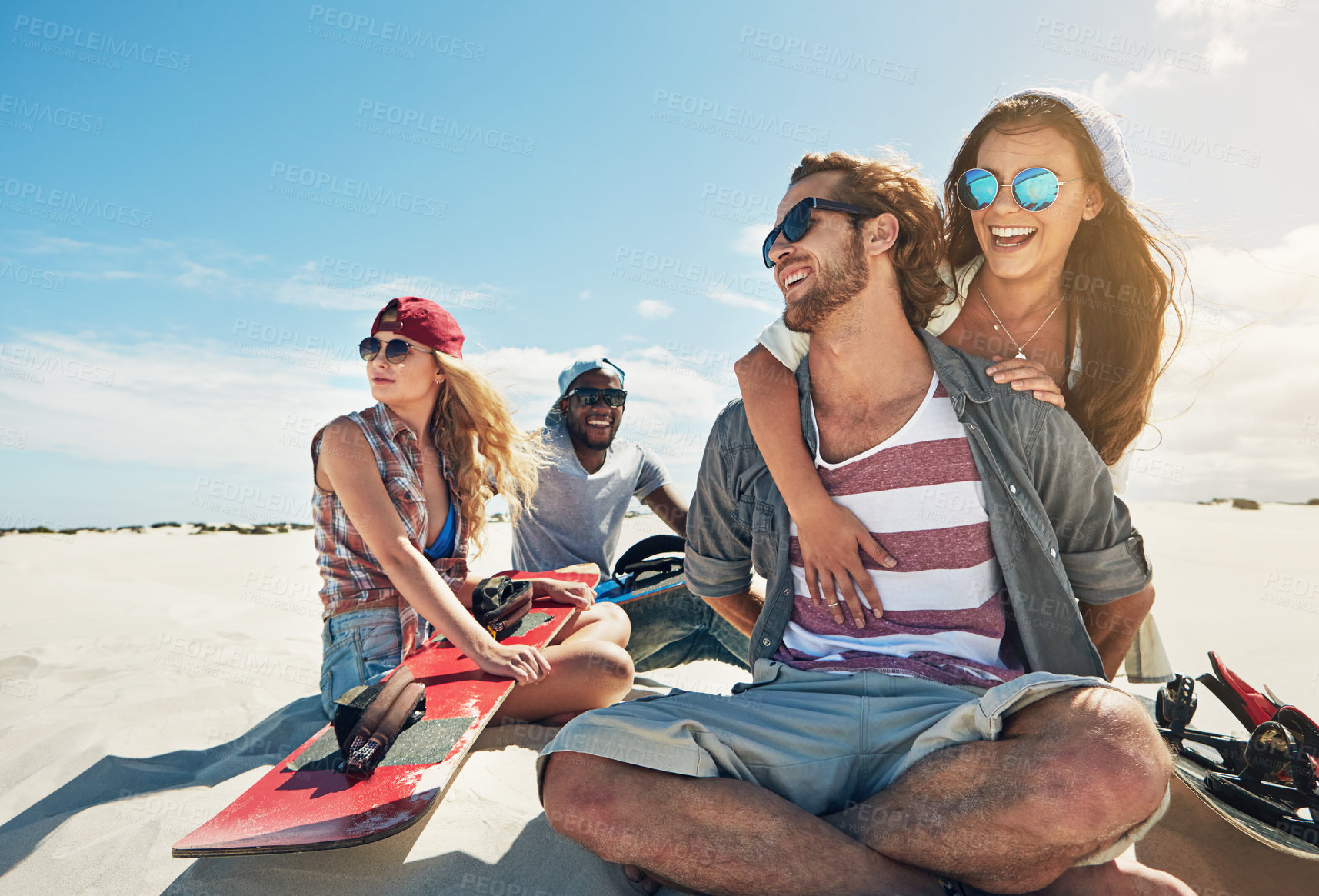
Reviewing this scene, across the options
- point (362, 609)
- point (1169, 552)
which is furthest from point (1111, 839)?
point (1169, 552)

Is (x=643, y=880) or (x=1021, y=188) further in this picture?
(x=1021, y=188)

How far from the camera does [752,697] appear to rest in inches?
80.6

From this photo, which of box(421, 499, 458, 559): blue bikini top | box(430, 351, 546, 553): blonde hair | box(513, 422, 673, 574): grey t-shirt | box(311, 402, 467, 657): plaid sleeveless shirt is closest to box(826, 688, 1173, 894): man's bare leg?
box(311, 402, 467, 657): plaid sleeveless shirt

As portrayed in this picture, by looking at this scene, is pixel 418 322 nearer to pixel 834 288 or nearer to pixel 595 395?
pixel 595 395

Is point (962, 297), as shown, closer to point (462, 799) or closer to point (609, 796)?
point (609, 796)

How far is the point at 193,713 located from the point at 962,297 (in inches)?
153

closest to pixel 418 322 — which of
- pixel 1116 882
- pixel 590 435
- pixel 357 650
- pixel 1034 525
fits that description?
pixel 357 650

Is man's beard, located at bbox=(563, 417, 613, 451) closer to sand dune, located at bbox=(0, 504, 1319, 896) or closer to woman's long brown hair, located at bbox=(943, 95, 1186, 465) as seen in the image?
sand dune, located at bbox=(0, 504, 1319, 896)

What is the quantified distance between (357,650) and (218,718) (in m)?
1.00

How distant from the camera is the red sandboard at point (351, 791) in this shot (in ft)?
6.43

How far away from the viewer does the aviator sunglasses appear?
242 cm

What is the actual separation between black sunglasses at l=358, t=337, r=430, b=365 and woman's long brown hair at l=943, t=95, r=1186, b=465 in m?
2.53

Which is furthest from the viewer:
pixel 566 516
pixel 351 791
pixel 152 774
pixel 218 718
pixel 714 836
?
pixel 566 516

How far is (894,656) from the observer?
2070 millimetres
